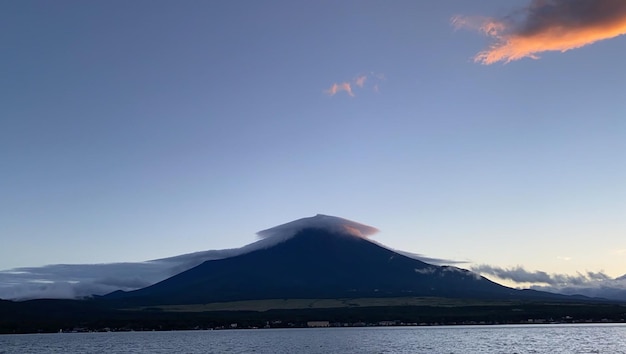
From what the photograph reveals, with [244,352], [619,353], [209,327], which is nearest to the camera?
[619,353]

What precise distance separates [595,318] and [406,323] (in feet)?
181

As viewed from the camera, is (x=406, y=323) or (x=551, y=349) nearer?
(x=551, y=349)

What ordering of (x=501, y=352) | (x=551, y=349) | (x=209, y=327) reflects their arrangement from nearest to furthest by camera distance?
(x=501, y=352)
(x=551, y=349)
(x=209, y=327)

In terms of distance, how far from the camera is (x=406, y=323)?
199375 millimetres

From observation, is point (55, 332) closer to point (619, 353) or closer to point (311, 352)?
point (311, 352)

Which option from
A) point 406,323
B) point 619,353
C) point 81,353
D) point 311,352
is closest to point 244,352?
point 311,352

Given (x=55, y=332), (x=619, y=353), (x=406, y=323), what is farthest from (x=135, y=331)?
(x=619, y=353)

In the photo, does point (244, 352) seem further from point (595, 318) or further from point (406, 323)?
point (595, 318)

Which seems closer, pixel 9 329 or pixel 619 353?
pixel 619 353

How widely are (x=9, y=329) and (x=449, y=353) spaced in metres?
156

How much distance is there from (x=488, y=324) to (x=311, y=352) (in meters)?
122

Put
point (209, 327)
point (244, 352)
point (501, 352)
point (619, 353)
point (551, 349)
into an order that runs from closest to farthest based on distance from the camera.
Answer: point (619, 353), point (501, 352), point (551, 349), point (244, 352), point (209, 327)

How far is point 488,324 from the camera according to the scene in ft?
648

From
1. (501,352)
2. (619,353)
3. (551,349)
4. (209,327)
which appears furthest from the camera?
(209,327)
